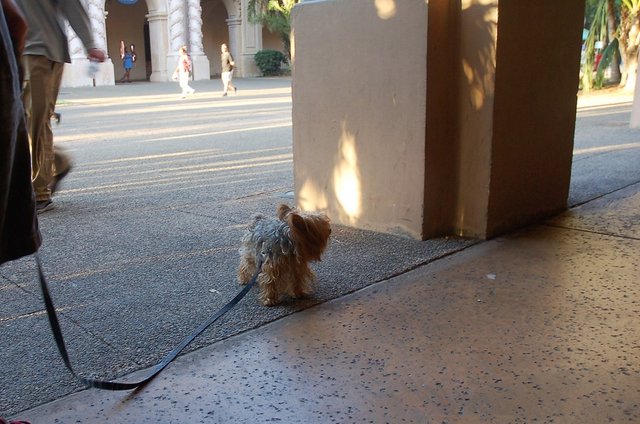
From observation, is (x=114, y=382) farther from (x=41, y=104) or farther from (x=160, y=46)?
(x=160, y=46)

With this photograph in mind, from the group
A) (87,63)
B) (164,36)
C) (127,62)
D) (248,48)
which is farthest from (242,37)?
(87,63)

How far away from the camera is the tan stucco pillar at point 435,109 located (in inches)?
175

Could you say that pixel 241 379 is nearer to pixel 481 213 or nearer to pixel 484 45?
pixel 481 213

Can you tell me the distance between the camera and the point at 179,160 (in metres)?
8.70

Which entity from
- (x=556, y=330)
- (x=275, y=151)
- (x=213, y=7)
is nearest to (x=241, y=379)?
(x=556, y=330)

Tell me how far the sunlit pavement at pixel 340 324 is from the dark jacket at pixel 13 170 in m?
0.93

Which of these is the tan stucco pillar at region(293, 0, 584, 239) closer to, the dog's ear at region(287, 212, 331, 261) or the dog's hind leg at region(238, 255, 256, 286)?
the dog's ear at region(287, 212, 331, 261)

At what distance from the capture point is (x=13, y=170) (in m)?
1.75

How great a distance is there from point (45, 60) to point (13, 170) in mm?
3786

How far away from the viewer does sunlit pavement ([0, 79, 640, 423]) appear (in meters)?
2.51

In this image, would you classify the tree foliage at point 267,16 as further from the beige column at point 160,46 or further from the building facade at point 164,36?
the beige column at point 160,46

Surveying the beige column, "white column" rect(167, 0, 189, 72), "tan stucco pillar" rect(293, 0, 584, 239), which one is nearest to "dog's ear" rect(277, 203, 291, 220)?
"tan stucco pillar" rect(293, 0, 584, 239)

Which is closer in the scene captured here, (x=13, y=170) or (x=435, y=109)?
(x=13, y=170)

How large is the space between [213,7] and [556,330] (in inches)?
1840
